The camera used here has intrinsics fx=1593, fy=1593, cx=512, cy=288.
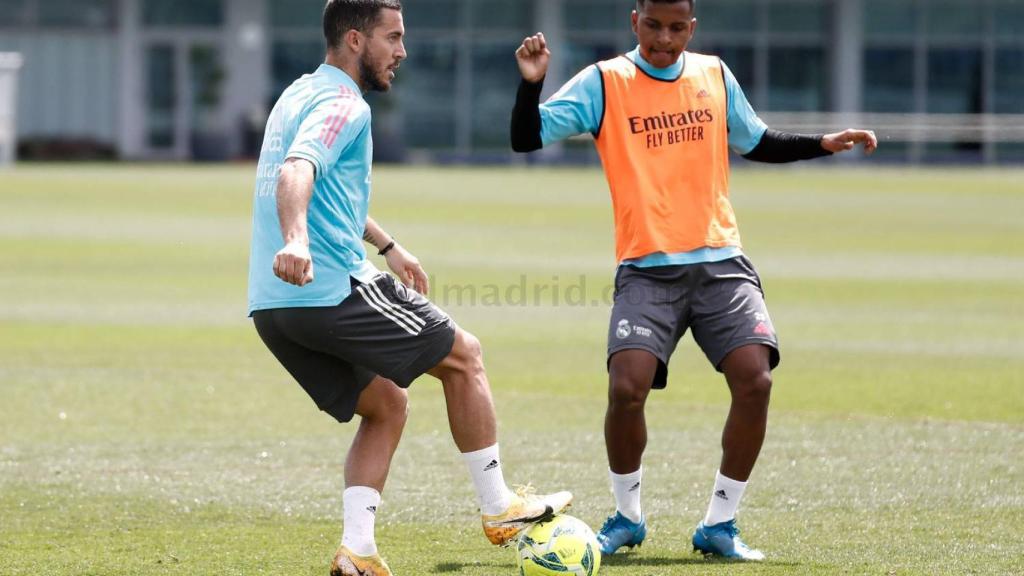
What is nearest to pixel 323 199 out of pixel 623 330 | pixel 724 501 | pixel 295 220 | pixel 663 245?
pixel 295 220

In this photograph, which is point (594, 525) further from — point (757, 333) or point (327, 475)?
point (327, 475)

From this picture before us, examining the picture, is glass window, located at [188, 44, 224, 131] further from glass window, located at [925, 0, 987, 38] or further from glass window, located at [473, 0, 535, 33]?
glass window, located at [925, 0, 987, 38]

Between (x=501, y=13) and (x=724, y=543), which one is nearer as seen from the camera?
(x=724, y=543)

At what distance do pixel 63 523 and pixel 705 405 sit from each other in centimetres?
476

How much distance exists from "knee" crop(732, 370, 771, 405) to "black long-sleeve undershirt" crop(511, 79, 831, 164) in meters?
1.02

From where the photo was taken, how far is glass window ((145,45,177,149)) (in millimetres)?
50094

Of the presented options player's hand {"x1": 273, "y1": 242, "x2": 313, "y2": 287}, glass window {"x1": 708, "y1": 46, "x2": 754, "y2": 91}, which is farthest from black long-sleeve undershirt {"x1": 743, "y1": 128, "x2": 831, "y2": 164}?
glass window {"x1": 708, "y1": 46, "x2": 754, "y2": 91}

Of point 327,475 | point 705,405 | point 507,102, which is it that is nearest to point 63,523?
point 327,475

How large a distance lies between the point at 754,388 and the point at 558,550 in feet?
3.61

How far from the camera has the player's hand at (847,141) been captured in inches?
262

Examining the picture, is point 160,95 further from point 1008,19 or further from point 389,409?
point 389,409

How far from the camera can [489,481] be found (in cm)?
592

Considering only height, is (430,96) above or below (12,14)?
below

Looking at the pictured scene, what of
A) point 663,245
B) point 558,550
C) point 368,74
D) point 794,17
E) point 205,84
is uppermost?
point 794,17
